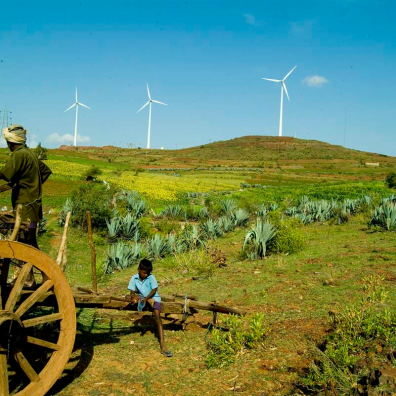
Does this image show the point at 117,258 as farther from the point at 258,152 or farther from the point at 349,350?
the point at 258,152

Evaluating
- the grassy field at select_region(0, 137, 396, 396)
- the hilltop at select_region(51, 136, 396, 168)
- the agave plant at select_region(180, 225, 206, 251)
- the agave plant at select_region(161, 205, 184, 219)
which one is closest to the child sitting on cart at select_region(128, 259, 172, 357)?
the grassy field at select_region(0, 137, 396, 396)

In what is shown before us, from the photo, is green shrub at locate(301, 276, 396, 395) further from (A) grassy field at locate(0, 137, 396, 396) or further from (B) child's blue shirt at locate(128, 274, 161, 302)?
(B) child's blue shirt at locate(128, 274, 161, 302)

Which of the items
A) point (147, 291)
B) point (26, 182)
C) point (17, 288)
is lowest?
point (147, 291)

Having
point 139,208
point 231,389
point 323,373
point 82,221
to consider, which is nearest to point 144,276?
point 231,389

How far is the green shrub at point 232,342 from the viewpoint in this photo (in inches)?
173

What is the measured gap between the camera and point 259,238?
970 centimetres

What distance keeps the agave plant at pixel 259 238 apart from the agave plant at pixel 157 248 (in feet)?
7.01

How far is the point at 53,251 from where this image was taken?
1088cm

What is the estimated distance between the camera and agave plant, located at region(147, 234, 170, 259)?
34.7 feet

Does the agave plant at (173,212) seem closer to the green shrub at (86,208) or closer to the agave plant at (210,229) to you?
the green shrub at (86,208)

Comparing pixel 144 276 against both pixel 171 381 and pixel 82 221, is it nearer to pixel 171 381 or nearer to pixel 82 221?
pixel 171 381

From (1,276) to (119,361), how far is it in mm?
1710

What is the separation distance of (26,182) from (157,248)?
6286 millimetres

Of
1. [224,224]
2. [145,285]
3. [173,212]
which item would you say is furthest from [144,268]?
[173,212]
